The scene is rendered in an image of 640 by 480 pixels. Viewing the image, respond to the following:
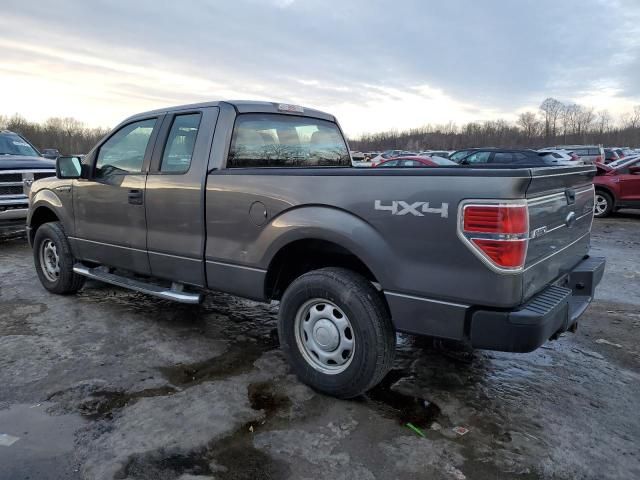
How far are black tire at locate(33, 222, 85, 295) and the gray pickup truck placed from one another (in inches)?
11.1

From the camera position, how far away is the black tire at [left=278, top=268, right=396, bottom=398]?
296 centimetres

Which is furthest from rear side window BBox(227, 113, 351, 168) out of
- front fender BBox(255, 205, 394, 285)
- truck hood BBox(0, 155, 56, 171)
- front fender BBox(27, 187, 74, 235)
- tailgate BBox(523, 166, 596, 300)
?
truck hood BBox(0, 155, 56, 171)

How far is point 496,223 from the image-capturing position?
249 centimetres

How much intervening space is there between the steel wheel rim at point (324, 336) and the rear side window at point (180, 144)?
1.61 m

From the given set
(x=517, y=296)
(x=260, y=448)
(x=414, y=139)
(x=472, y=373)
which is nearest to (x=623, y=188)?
(x=472, y=373)

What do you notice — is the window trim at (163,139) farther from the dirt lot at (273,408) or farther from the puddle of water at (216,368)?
the puddle of water at (216,368)

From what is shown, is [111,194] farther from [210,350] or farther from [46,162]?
[46,162]

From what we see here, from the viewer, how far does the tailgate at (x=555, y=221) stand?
105 inches

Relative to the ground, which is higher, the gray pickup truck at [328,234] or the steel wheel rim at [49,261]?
the gray pickup truck at [328,234]

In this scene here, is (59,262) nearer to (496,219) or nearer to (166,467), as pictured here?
(166,467)

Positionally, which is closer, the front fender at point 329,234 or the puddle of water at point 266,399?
the front fender at point 329,234

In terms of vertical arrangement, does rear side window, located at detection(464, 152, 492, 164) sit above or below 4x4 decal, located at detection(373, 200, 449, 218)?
above

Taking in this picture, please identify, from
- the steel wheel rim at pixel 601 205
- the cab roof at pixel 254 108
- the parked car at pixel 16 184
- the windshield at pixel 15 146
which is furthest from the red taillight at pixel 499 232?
the steel wheel rim at pixel 601 205

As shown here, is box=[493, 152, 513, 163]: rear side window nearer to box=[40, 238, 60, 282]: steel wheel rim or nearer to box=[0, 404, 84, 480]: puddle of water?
box=[40, 238, 60, 282]: steel wheel rim
